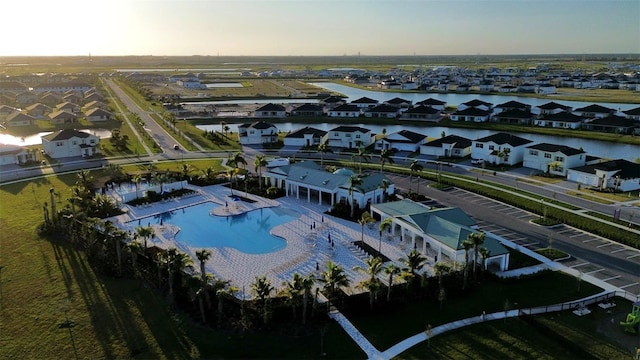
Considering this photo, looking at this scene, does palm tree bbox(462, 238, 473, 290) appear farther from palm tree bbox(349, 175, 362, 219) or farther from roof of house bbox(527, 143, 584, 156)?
roof of house bbox(527, 143, 584, 156)

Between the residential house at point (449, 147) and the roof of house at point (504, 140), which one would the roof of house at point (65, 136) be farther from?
the roof of house at point (504, 140)

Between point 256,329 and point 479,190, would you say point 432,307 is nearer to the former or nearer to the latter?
point 256,329

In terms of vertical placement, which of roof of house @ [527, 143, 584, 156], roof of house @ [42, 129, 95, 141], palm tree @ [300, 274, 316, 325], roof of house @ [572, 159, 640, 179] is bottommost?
palm tree @ [300, 274, 316, 325]

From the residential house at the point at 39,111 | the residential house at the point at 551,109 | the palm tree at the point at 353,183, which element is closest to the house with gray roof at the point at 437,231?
the palm tree at the point at 353,183

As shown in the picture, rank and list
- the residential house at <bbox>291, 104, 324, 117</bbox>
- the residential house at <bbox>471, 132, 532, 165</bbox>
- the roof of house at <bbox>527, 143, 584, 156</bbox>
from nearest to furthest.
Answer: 1. the roof of house at <bbox>527, 143, 584, 156</bbox>
2. the residential house at <bbox>471, 132, 532, 165</bbox>
3. the residential house at <bbox>291, 104, 324, 117</bbox>

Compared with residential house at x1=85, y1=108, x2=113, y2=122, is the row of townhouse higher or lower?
lower

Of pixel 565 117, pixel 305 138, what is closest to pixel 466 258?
pixel 305 138

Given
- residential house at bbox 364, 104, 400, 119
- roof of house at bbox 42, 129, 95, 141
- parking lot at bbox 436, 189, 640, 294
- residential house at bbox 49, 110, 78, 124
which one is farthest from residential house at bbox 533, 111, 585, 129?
residential house at bbox 49, 110, 78, 124
